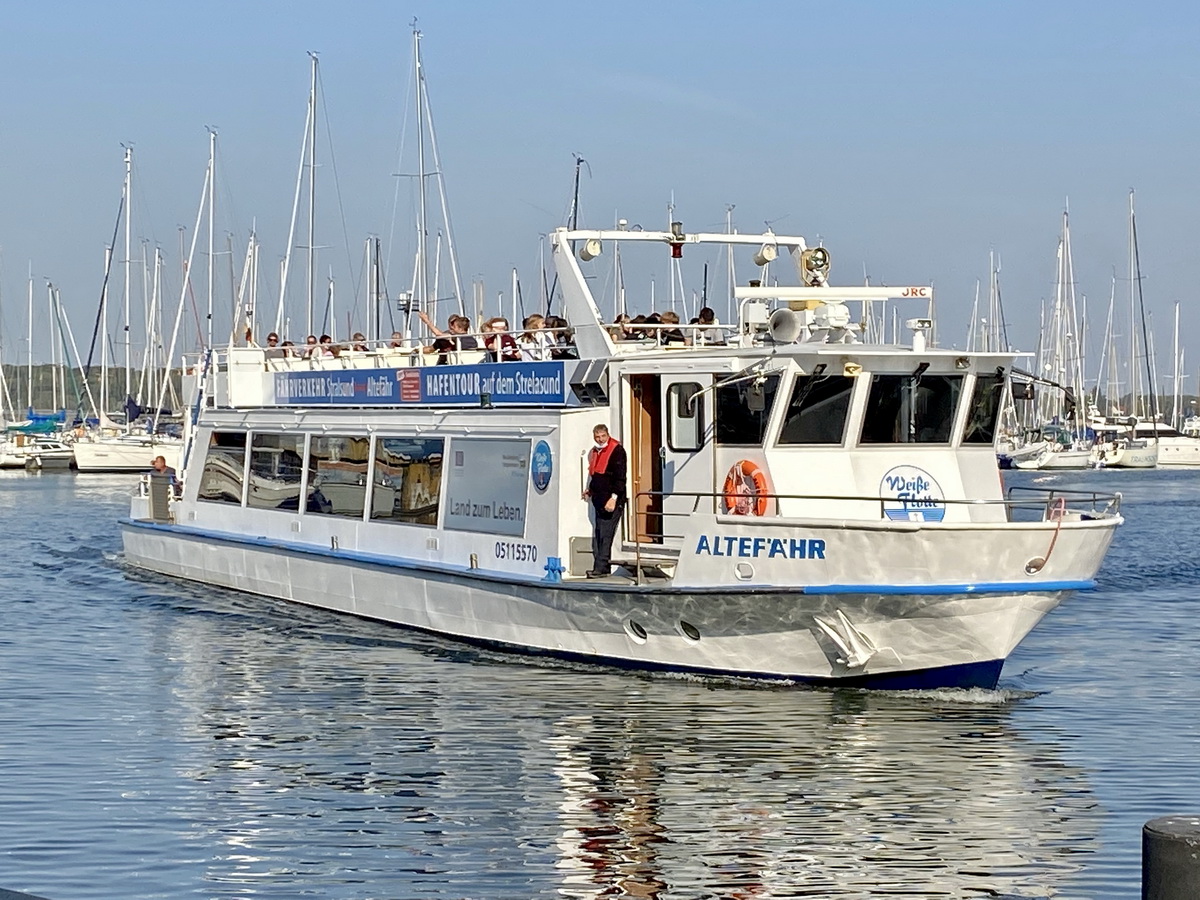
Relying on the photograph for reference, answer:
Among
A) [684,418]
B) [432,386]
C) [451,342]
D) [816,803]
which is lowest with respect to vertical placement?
[816,803]

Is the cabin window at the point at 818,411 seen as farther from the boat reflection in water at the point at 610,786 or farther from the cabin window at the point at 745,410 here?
the boat reflection in water at the point at 610,786

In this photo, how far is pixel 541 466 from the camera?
17594 millimetres

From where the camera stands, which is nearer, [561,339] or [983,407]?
[983,407]

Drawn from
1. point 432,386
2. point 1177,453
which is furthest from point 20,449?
point 432,386

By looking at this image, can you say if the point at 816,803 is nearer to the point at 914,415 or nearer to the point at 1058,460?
the point at 914,415

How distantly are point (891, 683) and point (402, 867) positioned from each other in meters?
6.46

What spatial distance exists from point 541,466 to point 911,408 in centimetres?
376

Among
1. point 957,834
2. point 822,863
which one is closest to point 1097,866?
point 957,834

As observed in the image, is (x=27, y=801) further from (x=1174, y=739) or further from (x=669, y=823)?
(x=1174, y=739)

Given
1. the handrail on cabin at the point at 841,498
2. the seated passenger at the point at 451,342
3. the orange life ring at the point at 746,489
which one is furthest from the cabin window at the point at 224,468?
the orange life ring at the point at 746,489

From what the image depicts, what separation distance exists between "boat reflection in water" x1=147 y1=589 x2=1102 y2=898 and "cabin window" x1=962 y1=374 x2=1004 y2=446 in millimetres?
2467

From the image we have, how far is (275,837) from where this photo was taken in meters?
11.2

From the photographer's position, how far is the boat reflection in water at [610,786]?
34.5 feet

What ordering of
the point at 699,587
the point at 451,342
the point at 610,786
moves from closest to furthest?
the point at 610,786, the point at 699,587, the point at 451,342
